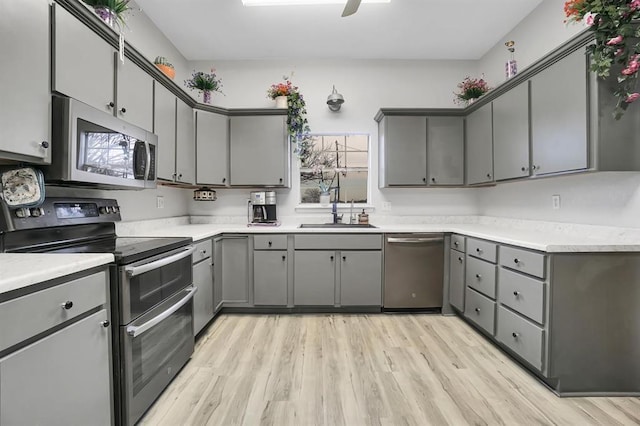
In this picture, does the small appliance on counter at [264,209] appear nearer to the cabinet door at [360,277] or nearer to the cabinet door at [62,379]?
the cabinet door at [360,277]

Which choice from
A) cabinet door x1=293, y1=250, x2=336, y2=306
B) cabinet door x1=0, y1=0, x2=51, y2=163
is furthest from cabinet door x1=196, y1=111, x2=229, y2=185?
cabinet door x1=0, y1=0, x2=51, y2=163

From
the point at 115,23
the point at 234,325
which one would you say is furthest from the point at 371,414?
the point at 115,23

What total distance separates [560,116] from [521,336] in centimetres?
151

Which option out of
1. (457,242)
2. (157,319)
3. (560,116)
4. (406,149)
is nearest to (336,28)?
(406,149)

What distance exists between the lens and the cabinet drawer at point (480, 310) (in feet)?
7.76

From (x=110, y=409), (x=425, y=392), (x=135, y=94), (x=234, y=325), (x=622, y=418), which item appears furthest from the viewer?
(x=234, y=325)

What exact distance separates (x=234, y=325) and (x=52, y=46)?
237cm

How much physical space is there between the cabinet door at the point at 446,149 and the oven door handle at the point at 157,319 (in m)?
2.71

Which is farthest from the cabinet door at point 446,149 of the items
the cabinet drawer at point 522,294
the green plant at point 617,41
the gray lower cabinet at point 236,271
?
the gray lower cabinet at point 236,271

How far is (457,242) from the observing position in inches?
116

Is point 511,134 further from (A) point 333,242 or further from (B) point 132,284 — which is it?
(B) point 132,284

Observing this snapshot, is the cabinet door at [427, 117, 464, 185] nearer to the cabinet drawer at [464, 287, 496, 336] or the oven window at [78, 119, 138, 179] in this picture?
the cabinet drawer at [464, 287, 496, 336]

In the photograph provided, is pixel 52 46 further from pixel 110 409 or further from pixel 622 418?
pixel 622 418

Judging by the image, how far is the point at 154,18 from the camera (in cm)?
291
